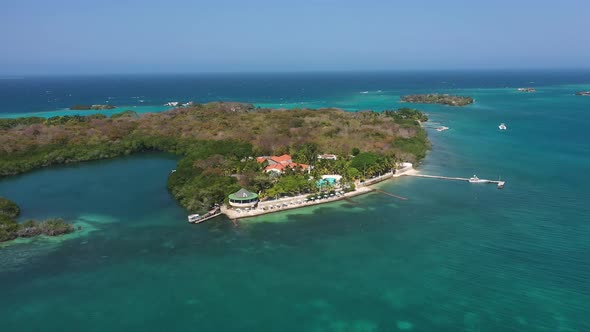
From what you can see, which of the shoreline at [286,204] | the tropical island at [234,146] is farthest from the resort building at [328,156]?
the shoreline at [286,204]

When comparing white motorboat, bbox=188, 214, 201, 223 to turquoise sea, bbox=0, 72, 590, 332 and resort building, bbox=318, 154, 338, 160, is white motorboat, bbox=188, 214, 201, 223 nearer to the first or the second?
turquoise sea, bbox=0, 72, 590, 332

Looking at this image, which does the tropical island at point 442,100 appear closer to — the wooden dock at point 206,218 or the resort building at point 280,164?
the resort building at point 280,164

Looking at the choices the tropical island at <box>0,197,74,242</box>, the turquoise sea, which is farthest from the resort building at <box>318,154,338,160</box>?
the tropical island at <box>0,197,74,242</box>

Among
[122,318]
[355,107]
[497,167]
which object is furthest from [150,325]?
[355,107]

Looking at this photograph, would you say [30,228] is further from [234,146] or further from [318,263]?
[234,146]

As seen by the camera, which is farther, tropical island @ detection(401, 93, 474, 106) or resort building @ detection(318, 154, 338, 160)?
tropical island @ detection(401, 93, 474, 106)
